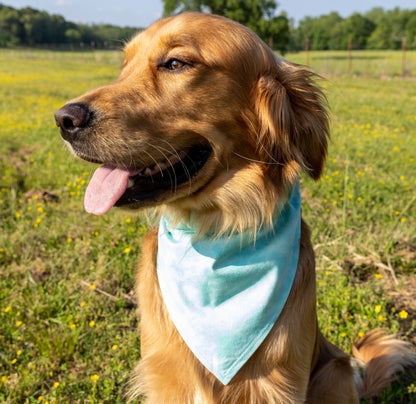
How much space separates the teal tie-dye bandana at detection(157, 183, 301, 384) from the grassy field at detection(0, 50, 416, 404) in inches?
32.1

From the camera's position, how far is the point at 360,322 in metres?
2.98

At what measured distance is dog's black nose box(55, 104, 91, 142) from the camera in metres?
1.83

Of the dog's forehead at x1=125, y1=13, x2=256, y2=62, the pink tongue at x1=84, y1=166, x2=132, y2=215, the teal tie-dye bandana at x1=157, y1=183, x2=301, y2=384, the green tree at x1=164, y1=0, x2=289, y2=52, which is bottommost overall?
the teal tie-dye bandana at x1=157, y1=183, x2=301, y2=384

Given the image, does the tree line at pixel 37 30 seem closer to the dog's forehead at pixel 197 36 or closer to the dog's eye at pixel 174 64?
the dog's forehead at pixel 197 36

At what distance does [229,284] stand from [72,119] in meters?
1.21

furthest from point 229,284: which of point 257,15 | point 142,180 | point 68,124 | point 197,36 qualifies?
point 257,15

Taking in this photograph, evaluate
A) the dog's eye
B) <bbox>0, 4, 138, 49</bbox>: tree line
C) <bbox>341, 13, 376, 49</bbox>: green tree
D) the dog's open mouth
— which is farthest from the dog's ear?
<bbox>341, 13, 376, 49</bbox>: green tree

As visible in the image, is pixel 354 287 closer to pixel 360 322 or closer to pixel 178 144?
pixel 360 322

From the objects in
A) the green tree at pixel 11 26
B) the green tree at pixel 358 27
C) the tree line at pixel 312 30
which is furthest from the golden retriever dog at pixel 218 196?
the green tree at pixel 11 26

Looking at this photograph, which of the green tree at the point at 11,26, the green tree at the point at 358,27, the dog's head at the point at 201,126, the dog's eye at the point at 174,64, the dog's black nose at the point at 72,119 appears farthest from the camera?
the green tree at the point at 11,26

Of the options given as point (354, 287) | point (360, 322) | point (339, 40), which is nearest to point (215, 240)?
point (360, 322)

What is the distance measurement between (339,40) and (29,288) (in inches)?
3114

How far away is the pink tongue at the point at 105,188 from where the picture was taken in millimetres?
1976

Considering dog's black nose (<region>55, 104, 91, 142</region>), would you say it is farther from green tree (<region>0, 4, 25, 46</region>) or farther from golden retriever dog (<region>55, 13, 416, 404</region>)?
green tree (<region>0, 4, 25, 46</region>)
